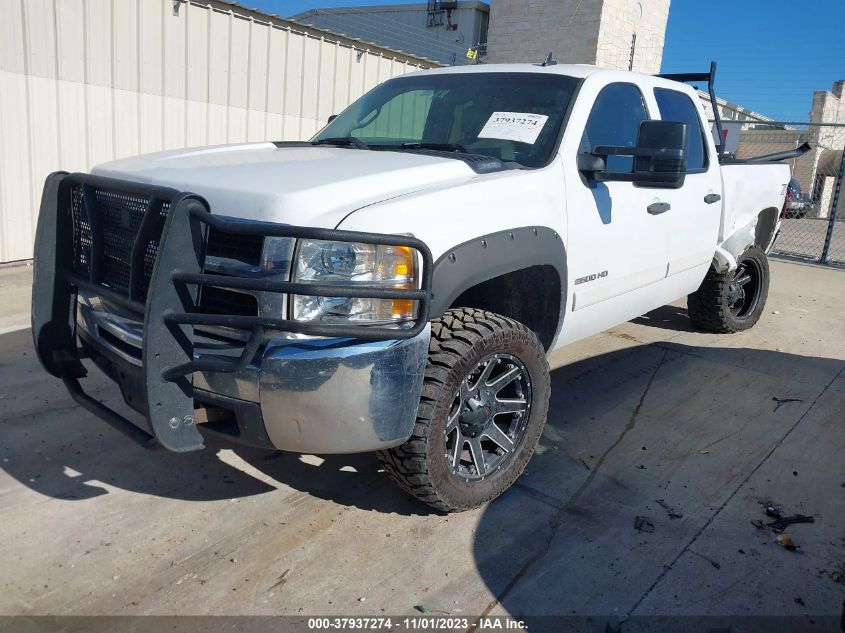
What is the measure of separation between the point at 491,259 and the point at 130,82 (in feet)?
21.5

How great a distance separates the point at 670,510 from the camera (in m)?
3.26

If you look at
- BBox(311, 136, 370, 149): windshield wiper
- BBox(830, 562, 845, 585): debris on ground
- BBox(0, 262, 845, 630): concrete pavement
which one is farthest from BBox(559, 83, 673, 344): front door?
BBox(830, 562, 845, 585): debris on ground

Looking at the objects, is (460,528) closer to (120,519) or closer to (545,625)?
(545,625)

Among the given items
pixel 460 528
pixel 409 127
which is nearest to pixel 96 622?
pixel 460 528

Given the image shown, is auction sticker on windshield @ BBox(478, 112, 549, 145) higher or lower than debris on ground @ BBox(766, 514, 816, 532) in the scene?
higher

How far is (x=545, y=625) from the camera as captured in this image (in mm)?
2484

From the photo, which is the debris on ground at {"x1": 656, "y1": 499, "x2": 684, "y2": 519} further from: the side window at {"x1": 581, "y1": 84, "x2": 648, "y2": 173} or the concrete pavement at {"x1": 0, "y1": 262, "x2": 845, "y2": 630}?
the side window at {"x1": 581, "y1": 84, "x2": 648, "y2": 173}

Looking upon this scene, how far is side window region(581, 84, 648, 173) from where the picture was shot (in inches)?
147

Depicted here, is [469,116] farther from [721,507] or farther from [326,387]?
[721,507]

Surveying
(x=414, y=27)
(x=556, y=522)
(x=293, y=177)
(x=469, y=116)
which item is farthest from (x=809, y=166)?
(x=293, y=177)

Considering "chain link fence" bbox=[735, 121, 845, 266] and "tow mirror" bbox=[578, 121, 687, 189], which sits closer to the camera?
"tow mirror" bbox=[578, 121, 687, 189]

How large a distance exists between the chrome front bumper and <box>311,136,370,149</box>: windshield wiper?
1.53 meters

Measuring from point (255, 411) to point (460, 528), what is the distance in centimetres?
112

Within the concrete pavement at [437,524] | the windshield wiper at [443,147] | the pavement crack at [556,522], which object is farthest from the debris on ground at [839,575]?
the windshield wiper at [443,147]
